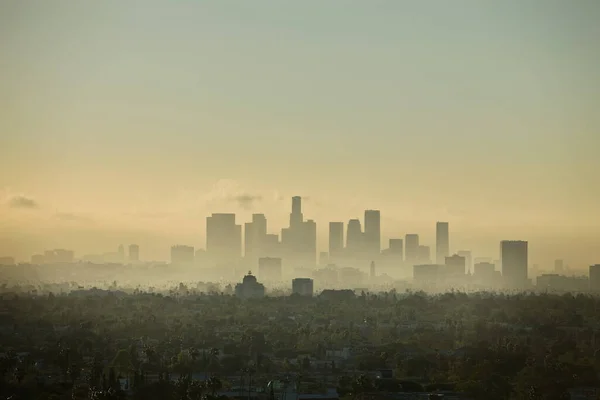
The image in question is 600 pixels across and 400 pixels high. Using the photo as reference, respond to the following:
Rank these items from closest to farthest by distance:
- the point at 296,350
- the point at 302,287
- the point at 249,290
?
1. the point at 296,350
2. the point at 249,290
3. the point at 302,287

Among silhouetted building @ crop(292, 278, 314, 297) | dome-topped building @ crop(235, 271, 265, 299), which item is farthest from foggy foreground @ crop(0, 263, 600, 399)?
silhouetted building @ crop(292, 278, 314, 297)

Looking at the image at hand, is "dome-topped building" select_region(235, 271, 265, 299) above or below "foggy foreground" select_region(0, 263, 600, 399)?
above

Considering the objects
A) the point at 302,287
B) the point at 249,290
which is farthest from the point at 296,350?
the point at 302,287

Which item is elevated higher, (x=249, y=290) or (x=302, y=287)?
(x=302, y=287)

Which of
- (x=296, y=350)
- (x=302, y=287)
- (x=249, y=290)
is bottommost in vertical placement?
(x=296, y=350)

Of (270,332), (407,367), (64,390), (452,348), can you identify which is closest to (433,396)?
(407,367)

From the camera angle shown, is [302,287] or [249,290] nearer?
[249,290]

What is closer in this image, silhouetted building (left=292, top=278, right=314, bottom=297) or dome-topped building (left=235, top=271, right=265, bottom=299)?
dome-topped building (left=235, top=271, right=265, bottom=299)

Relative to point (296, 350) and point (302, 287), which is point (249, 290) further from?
point (296, 350)

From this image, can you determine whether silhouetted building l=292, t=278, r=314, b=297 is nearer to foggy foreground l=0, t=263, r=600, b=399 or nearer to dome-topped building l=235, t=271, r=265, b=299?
dome-topped building l=235, t=271, r=265, b=299

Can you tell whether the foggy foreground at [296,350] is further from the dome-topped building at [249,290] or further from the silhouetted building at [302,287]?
the silhouetted building at [302,287]

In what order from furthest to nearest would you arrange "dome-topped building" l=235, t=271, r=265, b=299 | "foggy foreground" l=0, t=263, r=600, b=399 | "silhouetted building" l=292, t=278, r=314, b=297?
"silhouetted building" l=292, t=278, r=314, b=297 → "dome-topped building" l=235, t=271, r=265, b=299 → "foggy foreground" l=0, t=263, r=600, b=399

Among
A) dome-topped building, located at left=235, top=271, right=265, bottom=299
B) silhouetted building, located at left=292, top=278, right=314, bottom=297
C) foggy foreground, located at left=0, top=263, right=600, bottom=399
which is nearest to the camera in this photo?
foggy foreground, located at left=0, top=263, right=600, bottom=399

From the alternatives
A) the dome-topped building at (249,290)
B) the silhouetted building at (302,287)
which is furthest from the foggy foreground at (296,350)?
the silhouetted building at (302,287)
